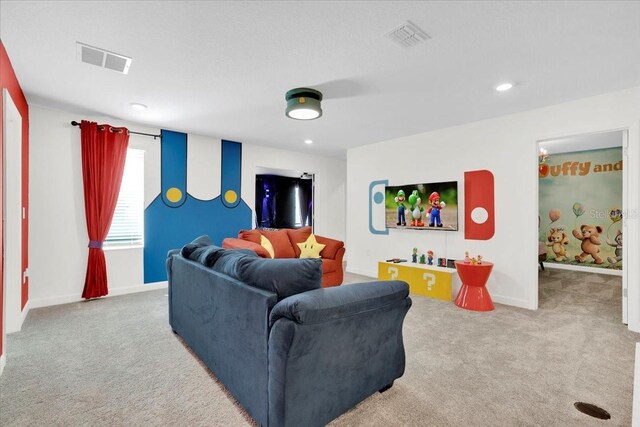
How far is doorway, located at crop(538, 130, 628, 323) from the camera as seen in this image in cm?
578

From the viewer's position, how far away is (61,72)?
290 cm

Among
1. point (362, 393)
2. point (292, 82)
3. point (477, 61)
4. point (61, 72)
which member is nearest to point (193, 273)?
point (362, 393)

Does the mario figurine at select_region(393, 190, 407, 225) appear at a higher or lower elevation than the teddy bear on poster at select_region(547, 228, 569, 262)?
higher

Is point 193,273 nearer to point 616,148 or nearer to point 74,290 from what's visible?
point 74,290

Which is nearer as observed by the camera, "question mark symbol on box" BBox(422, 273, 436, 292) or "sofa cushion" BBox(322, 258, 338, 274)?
"question mark symbol on box" BBox(422, 273, 436, 292)

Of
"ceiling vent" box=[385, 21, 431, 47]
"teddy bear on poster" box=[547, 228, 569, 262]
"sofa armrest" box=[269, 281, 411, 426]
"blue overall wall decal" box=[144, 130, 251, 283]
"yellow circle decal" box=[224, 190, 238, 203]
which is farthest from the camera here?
"teddy bear on poster" box=[547, 228, 569, 262]

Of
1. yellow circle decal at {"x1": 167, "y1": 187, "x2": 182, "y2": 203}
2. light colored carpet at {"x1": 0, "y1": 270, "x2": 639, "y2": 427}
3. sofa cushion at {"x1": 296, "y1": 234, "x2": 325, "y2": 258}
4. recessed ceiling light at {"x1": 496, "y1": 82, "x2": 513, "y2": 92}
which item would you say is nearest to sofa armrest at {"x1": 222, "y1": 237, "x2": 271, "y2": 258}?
sofa cushion at {"x1": 296, "y1": 234, "x2": 325, "y2": 258}

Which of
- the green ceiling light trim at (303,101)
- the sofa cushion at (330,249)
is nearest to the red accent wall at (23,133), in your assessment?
the green ceiling light trim at (303,101)

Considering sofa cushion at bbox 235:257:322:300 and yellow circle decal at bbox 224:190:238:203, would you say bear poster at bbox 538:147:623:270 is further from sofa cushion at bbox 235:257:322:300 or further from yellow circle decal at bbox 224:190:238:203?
sofa cushion at bbox 235:257:322:300

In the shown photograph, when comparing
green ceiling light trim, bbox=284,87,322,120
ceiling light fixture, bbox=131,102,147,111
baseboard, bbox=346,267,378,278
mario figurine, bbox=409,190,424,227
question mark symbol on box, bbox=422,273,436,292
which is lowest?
baseboard, bbox=346,267,378,278

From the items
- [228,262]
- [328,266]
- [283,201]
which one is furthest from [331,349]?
[283,201]

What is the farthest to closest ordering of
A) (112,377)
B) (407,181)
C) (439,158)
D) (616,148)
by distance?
(616,148) < (407,181) < (439,158) < (112,377)

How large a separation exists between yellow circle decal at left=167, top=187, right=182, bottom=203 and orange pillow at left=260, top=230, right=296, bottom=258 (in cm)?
152

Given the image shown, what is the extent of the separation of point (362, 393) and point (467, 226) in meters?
3.39
